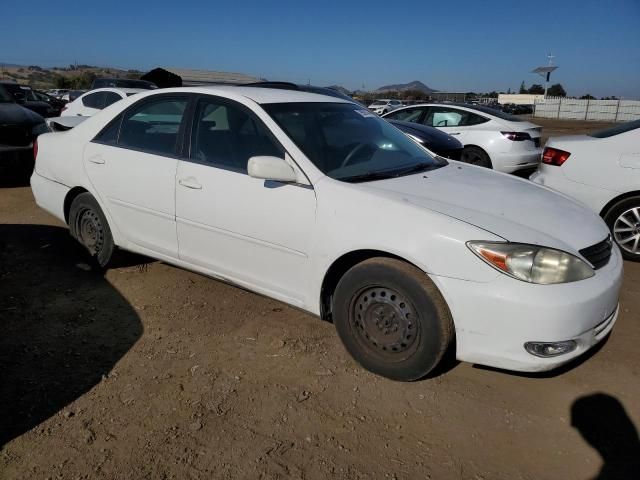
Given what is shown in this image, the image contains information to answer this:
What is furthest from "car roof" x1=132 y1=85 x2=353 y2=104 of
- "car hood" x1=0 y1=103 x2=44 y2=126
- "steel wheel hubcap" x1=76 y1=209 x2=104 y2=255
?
"car hood" x1=0 y1=103 x2=44 y2=126

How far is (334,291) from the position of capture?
3205mm

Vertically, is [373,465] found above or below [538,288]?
below

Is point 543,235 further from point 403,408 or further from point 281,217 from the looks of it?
point 281,217

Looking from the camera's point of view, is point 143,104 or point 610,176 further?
point 610,176

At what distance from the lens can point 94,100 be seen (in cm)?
1085

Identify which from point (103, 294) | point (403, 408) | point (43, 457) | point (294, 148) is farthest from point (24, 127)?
point (403, 408)

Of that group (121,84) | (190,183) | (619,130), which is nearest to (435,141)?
(619,130)

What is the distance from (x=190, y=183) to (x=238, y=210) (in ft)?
1.57

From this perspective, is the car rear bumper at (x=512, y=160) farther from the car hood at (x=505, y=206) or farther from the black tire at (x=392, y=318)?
the black tire at (x=392, y=318)

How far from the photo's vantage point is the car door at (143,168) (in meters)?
3.83

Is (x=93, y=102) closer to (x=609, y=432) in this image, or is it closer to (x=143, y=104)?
(x=143, y=104)

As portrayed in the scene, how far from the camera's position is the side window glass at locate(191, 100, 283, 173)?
137 inches

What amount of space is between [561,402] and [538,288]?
2.52 feet

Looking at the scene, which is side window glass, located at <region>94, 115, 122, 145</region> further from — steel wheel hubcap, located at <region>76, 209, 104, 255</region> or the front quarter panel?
the front quarter panel
